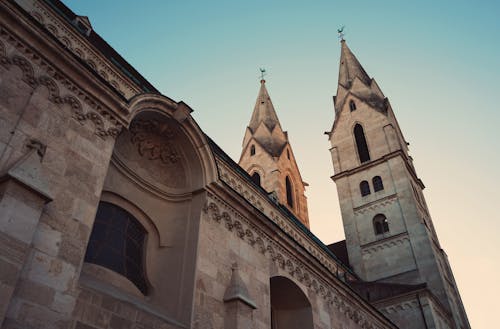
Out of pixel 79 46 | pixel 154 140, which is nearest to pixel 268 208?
pixel 154 140

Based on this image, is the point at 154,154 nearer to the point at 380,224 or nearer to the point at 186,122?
the point at 186,122

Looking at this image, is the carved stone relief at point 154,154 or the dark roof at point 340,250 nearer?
the carved stone relief at point 154,154

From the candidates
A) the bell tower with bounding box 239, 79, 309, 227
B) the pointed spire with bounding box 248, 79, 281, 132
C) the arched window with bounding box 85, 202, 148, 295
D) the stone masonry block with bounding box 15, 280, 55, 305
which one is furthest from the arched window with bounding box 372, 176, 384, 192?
the stone masonry block with bounding box 15, 280, 55, 305

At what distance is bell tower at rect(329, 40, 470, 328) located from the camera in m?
23.0

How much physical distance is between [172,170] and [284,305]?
204 inches

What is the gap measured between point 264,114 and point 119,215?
95.3ft

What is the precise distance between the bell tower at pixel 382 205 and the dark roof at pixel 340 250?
167 cm

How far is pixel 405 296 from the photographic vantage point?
2058cm

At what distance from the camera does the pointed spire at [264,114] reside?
3678cm

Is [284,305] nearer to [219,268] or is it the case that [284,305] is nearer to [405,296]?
[219,268]

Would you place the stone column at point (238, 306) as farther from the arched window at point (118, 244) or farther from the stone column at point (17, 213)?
the stone column at point (17, 213)

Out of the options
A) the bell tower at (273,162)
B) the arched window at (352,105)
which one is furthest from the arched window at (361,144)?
the bell tower at (273,162)

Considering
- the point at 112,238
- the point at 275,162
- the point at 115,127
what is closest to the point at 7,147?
the point at 115,127

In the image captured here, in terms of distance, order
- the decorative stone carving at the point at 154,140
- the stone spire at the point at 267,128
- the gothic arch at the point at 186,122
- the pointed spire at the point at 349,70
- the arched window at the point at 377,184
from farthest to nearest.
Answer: the pointed spire at the point at 349,70 → the stone spire at the point at 267,128 → the arched window at the point at 377,184 → the decorative stone carving at the point at 154,140 → the gothic arch at the point at 186,122
